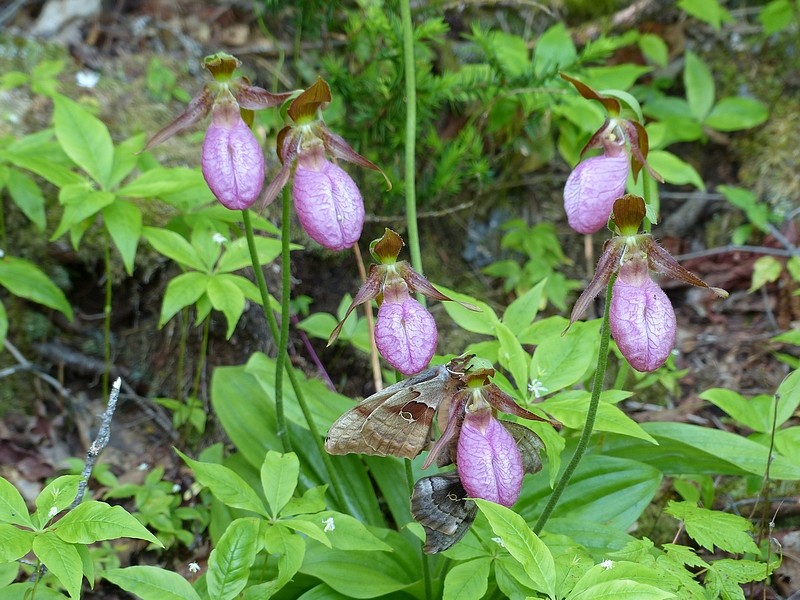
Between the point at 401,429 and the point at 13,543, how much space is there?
0.72 metres

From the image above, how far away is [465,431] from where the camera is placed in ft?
4.40

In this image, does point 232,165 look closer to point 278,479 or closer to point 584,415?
point 278,479

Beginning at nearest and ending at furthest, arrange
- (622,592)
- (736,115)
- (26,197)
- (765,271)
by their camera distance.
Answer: (622,592), (26,197), (765,271), (736,115)

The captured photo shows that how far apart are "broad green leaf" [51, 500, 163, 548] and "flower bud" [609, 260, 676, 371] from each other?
2.96ft

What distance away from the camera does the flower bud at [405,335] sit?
4.44 ft

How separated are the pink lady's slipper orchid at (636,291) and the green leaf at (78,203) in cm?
145

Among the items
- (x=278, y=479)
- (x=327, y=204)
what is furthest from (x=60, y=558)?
(x=327, y=204)

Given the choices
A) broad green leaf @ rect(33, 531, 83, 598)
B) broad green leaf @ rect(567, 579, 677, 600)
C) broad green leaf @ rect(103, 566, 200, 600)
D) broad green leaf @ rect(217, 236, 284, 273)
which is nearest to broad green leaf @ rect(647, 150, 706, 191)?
broad green leaf @ rect(217, 236, 284, 273)

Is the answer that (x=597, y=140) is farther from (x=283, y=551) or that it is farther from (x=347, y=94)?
(x=347, y=94)

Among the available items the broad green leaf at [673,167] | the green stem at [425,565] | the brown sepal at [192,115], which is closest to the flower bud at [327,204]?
the brown sepal at [192,115]

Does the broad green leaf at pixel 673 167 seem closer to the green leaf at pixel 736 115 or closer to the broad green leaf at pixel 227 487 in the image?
the green leaf at pixel 736 115

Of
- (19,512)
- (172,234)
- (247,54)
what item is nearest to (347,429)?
(19,512)

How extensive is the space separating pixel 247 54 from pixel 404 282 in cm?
252

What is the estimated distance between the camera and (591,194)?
A: 1477 mm
